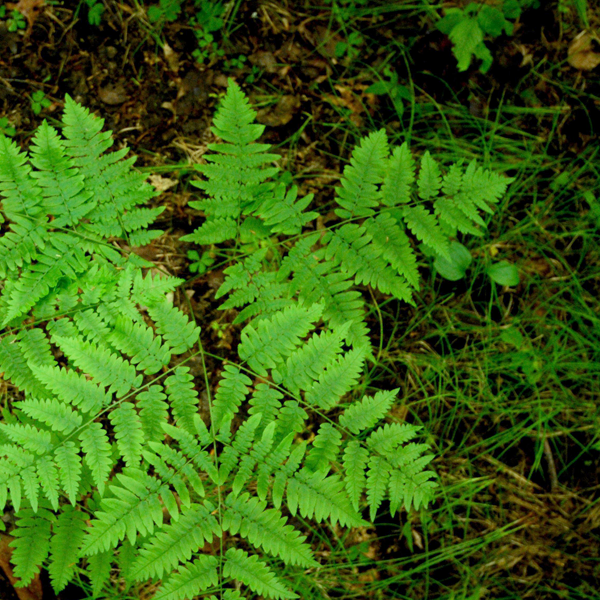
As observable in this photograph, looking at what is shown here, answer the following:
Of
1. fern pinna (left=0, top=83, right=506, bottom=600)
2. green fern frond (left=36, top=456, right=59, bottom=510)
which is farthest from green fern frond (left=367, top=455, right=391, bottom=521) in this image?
green fern frond (left=36, top=456, right=59, bottom=510)

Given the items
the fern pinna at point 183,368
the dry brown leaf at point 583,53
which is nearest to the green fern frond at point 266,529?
the fern pinna at point 183,368

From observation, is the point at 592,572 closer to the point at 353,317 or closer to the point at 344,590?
the point at 344,590

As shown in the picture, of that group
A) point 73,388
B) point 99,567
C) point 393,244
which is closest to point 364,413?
point 393,244

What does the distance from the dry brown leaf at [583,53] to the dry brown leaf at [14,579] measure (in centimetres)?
475

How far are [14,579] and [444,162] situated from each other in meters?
3.74

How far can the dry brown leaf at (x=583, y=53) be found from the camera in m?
3.46

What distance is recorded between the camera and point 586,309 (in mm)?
3422

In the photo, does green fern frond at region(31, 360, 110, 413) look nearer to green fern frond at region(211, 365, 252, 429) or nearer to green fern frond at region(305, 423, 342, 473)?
green fern frond at region(211, 365, 252, 429)

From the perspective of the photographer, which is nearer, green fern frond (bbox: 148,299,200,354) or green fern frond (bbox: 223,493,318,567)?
green fern frond (bbox: 223,493,318,567)

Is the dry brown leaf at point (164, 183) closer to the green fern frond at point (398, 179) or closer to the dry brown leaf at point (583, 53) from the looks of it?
the green fern frond at point (398, 179)

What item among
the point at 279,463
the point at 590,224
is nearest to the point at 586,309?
the point at 590,224

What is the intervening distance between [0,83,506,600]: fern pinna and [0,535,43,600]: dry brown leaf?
73 centimetres

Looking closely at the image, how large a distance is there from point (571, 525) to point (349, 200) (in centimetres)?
261

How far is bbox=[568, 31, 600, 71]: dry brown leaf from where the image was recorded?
136 inches
